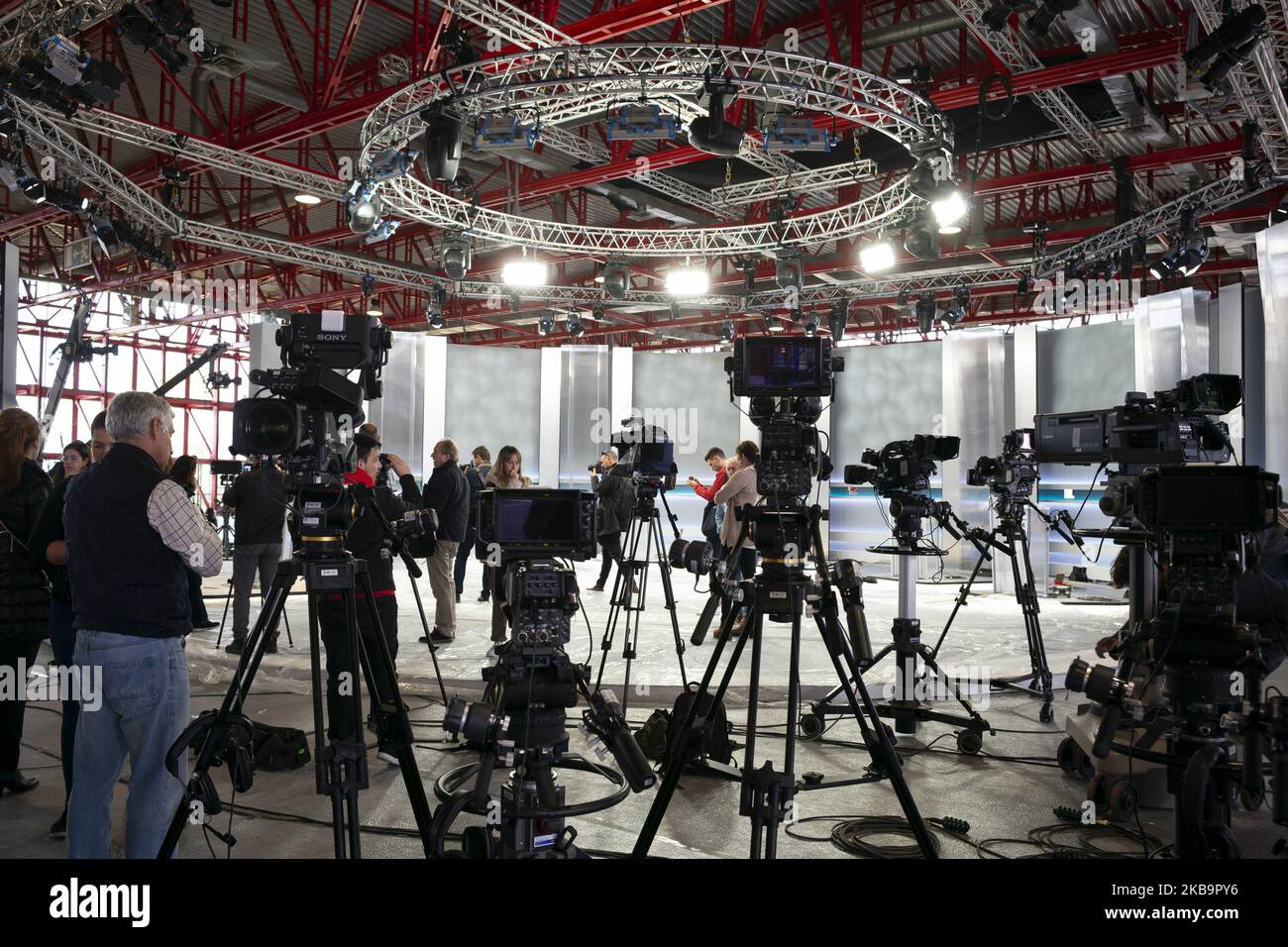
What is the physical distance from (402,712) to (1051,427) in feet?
10.5

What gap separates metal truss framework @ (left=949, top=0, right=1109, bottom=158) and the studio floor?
169 inches

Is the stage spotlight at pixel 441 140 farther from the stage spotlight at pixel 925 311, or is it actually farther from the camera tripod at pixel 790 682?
the stage spotlight at pixel 925 311

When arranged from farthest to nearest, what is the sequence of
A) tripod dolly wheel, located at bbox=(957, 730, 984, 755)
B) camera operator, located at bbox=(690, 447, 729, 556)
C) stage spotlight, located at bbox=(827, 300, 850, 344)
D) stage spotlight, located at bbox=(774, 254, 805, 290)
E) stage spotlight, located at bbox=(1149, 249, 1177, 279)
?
1. stage spotlight, located at bbox=(827, 300, 850, 344)
2. stage spotlight, located at bbox=(774, 254, 805, 290)
3. camera operator, located at bbox=(690, 447, 729, 556)
4. stage spotlight, located at bbox=(1149, 249, 1177, 279)
5. tripod dolly wheel, located at bbox=(957, 730, 984, 755)

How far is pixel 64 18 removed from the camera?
5.65 metres

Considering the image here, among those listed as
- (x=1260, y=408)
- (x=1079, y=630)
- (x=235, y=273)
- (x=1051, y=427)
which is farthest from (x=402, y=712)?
(x=235, y=273)

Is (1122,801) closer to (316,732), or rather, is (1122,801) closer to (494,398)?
(316,732)

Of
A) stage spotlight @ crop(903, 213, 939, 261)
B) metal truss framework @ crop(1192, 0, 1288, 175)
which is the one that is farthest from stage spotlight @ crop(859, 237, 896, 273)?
metal truss framework @ crop(1192, 0, 1288, 175)

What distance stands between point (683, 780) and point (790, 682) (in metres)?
1.39

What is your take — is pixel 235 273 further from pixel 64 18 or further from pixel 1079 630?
Result: pixel 1079 630

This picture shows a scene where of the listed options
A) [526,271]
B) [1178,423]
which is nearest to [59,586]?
[1178,423]

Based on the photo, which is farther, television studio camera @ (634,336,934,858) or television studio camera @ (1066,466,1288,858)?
television studio camera @ (634,336,934,858)

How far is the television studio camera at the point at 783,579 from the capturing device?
8.41ft

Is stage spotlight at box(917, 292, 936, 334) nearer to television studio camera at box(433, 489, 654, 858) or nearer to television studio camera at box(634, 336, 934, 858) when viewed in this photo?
television studio camera at box(634, 336, 934, 858)

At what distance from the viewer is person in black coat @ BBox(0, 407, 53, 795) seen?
128 inches
